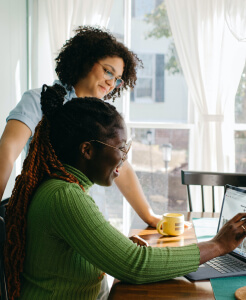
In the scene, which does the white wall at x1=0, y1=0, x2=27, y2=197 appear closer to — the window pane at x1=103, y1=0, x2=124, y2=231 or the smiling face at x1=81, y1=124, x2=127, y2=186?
the window pane at x1=103, y1=0, x2=124, y2=231

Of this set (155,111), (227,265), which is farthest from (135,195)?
(155,111)

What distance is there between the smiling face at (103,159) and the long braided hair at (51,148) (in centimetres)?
2

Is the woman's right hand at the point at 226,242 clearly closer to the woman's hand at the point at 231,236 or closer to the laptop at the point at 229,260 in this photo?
the woman's hand at the point at 231,236

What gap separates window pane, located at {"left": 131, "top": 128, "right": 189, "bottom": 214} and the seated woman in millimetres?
2243

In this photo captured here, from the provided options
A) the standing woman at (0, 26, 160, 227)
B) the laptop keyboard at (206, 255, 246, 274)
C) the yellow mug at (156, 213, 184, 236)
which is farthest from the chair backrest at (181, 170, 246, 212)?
the laptop keyboard at (206, 255, 246, 274)

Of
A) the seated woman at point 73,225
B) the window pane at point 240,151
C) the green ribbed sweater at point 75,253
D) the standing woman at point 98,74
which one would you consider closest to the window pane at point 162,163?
the window pane at point 240,151

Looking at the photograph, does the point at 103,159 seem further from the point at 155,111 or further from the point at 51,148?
the point at 155,111

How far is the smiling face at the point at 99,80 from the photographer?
178 centimetres

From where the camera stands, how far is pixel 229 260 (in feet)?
4.25

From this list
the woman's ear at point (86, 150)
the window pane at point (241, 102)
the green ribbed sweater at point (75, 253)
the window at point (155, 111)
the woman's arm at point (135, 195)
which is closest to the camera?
the green ribbed sweater at point (75, 253)

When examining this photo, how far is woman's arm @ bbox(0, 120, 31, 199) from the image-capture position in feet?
4.36

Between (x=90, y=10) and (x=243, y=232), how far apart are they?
8.43ft

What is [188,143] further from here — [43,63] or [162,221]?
[162,221]

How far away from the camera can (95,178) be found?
1143 mm
